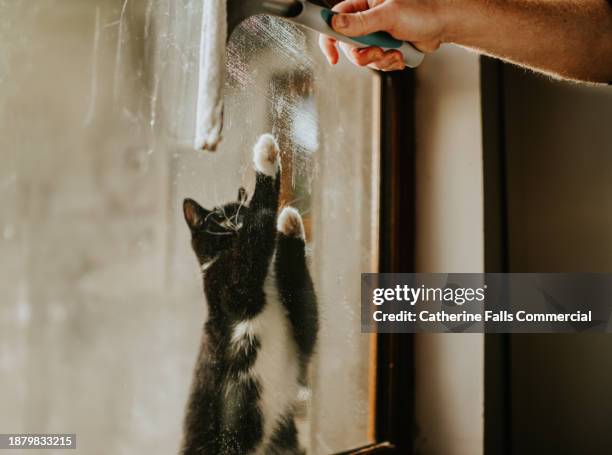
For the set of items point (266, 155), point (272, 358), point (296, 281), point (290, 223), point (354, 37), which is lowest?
point (272, 358)

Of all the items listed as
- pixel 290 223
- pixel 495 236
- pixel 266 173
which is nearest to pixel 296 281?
pixel 290 223

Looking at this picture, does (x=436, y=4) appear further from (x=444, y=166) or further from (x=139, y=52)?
(x=444, y=166)

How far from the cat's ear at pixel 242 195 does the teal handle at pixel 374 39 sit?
1.03ft

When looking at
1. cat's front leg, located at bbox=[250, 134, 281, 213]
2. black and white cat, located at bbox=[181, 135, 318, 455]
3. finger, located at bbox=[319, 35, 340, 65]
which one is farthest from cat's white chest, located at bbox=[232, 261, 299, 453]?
finger, located at bbox=[319, 35, 340, 65]

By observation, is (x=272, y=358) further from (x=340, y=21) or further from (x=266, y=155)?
(x=340, y=21)

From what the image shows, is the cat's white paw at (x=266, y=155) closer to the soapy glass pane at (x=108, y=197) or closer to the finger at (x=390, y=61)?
the soapy glass pane at (x=108, y=197)

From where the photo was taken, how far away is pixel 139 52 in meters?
0.69

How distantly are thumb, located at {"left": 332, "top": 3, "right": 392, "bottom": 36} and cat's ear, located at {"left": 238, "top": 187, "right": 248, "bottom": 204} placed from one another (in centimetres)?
32

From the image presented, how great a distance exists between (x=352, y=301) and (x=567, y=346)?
0.68m

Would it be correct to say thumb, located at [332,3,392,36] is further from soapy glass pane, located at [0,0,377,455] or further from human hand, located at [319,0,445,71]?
soapy glass pane, located at [0,0,377,455]

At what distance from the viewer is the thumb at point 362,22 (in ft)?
2.32

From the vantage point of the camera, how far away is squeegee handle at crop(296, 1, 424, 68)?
2.29ft

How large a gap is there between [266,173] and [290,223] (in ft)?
0.41

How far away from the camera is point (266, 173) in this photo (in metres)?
0.92
